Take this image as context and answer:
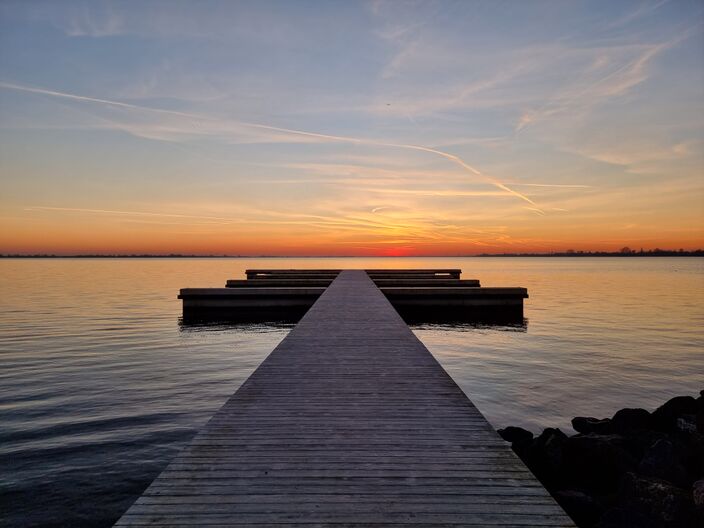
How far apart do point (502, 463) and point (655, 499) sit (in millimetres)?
1553

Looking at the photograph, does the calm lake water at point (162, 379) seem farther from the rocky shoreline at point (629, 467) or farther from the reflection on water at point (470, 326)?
the rocky shoreline at point (629, 467)

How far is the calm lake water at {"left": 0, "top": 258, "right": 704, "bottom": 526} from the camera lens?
22.1 feet

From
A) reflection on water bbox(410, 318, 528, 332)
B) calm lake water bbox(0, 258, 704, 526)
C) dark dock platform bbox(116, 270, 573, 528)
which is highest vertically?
dark dock platform bbox(116, 270, 573, 528)

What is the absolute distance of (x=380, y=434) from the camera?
4.76 m

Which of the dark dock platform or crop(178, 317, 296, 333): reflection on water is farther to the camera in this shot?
crop(178, 317, 296, 333): reflection on water

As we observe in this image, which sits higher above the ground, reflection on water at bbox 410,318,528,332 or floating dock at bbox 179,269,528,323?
floating dock at bbox 179,269,528,323

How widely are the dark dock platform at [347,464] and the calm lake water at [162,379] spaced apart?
2441 mm

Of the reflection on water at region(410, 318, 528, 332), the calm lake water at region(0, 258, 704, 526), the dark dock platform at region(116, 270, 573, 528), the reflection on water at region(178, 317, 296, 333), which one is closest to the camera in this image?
the dark dock platform at region(116, 270, 573, 528)

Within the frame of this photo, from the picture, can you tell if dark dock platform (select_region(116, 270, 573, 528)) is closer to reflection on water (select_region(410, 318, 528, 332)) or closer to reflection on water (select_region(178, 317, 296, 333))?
reflection on water (select_region(178, 317, 296, 333))

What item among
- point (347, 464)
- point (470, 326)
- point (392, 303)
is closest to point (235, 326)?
point (392, 303)

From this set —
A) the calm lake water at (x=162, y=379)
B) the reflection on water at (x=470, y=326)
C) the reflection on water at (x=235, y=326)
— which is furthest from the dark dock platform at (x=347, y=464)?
the reflection on water at (x=470, y=326)

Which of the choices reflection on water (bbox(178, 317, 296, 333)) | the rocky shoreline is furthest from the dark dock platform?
reflection on water (bbox(178, 317, 296, 333))

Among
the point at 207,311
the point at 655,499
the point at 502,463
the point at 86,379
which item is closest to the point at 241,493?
the point at 502,463

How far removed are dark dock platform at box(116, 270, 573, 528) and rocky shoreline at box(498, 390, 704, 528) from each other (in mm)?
1249
